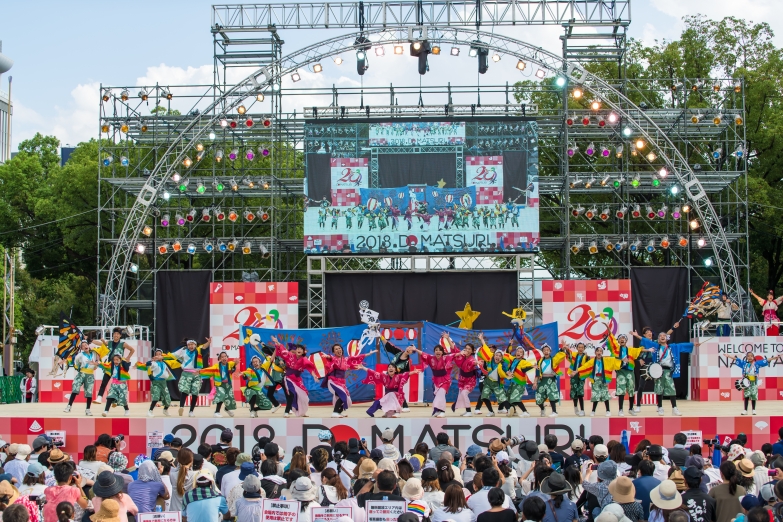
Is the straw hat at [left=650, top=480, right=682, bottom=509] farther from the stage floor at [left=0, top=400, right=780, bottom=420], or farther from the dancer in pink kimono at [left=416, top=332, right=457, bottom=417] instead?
the dancer in pink kimono at [left=416, top=332, right=457, bottom=417]

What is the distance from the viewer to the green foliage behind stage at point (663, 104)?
28.9 m

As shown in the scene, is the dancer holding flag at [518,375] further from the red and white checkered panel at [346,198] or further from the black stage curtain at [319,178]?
the black stage curtain at [319,178]

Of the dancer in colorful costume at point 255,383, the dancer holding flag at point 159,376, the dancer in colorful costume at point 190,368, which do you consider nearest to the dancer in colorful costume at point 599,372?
the dancer in colorful costume at point 255,383

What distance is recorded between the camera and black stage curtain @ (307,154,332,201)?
2248 centimetres

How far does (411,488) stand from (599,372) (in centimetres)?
886

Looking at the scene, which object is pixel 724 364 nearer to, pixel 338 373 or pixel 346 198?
pixel 338 373

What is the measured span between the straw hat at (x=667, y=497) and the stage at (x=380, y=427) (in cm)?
786

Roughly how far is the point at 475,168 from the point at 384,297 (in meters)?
3.76

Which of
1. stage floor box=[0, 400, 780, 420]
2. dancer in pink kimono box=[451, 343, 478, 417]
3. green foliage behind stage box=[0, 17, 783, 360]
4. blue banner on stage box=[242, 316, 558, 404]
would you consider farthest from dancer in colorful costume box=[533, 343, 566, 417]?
green foliage behind stage box=[0, 17, 783, 360]

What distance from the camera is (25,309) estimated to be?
41.3 metres

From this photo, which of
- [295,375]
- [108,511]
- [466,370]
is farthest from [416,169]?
[108,511]

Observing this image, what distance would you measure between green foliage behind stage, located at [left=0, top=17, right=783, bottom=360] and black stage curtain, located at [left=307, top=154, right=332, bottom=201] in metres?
9.16

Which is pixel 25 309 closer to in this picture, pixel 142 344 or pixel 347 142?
pixel 142 344

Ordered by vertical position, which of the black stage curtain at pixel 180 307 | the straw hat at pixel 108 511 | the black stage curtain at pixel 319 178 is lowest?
the straw hat at pixel 108 511
